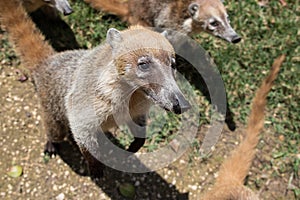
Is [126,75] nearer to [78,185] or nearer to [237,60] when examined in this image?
[78,185]

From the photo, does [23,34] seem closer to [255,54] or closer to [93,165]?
[93,165]

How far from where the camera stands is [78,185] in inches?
155

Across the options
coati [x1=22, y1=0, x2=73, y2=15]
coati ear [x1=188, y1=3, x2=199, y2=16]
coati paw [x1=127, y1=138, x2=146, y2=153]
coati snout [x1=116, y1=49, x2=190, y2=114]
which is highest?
coati snout [x1=116, y1=49, x2=190, y2=114]

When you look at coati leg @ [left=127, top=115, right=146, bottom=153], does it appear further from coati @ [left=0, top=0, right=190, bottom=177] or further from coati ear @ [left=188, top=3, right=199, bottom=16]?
coati ear @ [left=188, top=3, right=199, bottom=16]

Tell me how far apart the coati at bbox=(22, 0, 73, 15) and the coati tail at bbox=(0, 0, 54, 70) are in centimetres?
43

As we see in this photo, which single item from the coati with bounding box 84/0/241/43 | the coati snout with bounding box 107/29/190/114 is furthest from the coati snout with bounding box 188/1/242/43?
the coati snout with bounding box 107/29/190/114

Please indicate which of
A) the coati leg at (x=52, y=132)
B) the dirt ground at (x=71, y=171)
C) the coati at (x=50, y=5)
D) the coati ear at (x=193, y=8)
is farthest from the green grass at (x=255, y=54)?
the coati leg at (x=52, y=132)

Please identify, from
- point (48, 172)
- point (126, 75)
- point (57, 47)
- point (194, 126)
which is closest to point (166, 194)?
point (194, 126)

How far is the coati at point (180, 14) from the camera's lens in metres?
4.21

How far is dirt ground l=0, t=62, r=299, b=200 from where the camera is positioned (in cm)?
389

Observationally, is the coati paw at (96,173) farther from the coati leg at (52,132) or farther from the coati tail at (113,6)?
the coati tail at (113,6)

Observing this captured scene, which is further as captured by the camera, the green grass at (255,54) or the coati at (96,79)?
the green grass at (255,54)

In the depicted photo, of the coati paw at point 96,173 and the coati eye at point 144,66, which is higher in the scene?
the coati eye at point 144,66

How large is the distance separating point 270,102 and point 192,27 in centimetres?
116
